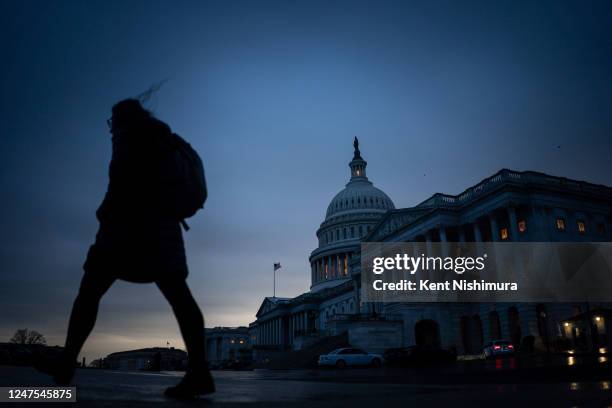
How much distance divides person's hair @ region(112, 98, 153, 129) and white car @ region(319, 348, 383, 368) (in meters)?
32.8

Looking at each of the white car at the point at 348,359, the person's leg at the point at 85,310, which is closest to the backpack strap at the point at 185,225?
the person's leg at the point at 85,310

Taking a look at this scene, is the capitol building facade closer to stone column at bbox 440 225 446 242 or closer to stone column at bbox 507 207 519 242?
stone column at bbox 440 225 446 242

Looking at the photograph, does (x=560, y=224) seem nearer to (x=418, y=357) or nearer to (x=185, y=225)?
(x=418, y=357)

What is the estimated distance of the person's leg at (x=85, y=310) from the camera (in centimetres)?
416

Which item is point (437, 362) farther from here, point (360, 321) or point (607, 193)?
point (607, 193)

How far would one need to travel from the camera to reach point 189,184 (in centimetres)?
430

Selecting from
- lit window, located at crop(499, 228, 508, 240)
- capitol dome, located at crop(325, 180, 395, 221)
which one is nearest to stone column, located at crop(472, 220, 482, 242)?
lit window, located at crop(499, 228, 508, 240)

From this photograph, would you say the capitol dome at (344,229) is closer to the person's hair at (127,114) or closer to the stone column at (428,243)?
the stone column at (428,243)

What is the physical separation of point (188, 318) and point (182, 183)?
117 centimetres

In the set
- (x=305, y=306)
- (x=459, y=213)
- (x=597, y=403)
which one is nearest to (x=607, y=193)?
(x=459, y=213)

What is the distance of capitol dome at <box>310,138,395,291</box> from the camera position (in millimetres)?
121625

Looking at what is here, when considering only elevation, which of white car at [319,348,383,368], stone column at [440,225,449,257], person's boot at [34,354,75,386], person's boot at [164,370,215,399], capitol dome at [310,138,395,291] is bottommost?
white car at [319,348,383,368]

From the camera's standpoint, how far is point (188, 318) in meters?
4.18

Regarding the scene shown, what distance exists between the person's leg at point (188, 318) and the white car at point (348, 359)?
32.4 m
